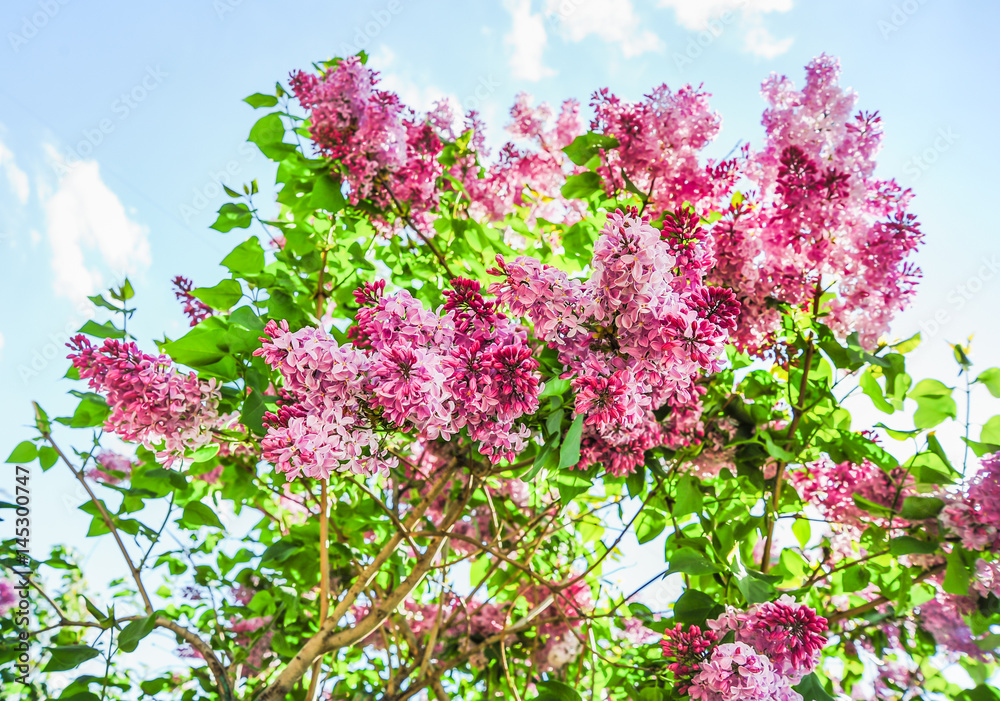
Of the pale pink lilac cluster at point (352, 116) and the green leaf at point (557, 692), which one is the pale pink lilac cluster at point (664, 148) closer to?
the pale pink lilac cluster at point (352, 116)

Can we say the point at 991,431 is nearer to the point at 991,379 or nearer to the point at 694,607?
the point at 991,379

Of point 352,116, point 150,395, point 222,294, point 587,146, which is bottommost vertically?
point 150,395

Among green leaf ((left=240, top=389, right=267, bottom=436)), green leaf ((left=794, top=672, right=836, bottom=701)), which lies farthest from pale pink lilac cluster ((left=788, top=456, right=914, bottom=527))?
green leaf ((left=240, top=389, right=267, bottom=436))

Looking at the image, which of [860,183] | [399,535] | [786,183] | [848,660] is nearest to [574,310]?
[399,535]

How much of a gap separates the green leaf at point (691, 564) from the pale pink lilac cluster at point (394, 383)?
57 centimetres

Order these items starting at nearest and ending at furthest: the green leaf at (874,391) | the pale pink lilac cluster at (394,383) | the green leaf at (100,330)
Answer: the pale pink lilac cluster at (394,383), the green leaf at (100,330), the green leaf at (874,391)

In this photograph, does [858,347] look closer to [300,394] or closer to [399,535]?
[399,535]

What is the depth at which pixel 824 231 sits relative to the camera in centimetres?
178

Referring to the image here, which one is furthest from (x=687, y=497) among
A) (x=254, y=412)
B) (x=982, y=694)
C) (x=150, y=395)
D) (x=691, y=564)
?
(x=150, y=395)

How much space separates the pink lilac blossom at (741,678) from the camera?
45.3 inches

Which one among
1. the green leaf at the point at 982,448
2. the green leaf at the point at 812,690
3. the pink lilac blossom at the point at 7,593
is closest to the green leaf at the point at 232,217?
the green leaf at the point at 812,690

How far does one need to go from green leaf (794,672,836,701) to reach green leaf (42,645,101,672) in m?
1.58

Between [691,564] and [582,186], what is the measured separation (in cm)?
114

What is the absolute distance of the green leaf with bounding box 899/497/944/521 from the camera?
5.40 feet
